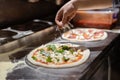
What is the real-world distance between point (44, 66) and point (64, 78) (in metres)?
0.16

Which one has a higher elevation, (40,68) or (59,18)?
(59,18)

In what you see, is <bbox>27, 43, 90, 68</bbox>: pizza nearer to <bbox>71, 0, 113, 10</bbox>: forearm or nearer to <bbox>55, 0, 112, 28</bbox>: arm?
<bbox>55, 0, 112, 28</bbox>: arm

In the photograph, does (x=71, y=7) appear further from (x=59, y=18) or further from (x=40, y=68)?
(x=40, y=68)

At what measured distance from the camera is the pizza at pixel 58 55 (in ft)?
3.69

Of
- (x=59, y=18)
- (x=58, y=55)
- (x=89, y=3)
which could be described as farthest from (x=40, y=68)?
(x=89, y=3)

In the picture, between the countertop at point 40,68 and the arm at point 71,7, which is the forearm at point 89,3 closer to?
the arm at point 71,7

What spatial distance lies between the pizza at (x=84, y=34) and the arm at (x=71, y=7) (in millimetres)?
173

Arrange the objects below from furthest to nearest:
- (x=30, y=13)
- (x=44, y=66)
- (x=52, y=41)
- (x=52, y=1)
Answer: (x=52, y=1)
(x=30, y=13)
(x=52, y=41)
(x=44, y=66)

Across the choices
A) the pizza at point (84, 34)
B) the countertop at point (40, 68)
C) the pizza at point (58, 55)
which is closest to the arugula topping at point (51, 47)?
the pizza at point (58, 55)

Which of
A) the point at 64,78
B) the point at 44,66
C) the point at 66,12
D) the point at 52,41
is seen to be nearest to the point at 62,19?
the point at 66,12

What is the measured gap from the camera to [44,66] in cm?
110

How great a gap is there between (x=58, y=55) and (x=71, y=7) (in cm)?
35

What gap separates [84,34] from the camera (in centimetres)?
165

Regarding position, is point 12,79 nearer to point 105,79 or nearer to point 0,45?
point 0,45
